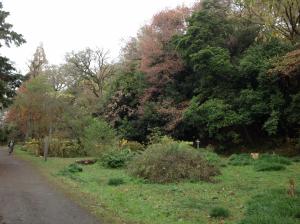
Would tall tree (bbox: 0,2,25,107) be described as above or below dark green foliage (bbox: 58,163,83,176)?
above

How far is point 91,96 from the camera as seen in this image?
50.0 metres

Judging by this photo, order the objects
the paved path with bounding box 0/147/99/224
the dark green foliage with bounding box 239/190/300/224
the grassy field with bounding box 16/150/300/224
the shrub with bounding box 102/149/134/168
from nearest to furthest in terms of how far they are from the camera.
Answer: the dark green foliage with bounding box 239/190/300/224 → the grassy field with bounding box 16/150/300/224 → the paved path with bounding box 0/147/99/224 → the shrub with bounding box 102/149/134/168

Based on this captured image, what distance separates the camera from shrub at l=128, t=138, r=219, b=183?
1503 cm

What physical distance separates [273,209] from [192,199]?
9.69 ft

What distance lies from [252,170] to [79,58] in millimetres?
38904

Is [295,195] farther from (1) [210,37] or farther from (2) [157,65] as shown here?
(2) [157,65]

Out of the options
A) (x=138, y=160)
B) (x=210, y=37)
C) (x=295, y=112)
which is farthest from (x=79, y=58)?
(x=138, y=160)

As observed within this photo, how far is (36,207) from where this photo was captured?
10.4 metres

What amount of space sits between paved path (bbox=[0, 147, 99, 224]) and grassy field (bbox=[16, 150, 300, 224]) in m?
0.46

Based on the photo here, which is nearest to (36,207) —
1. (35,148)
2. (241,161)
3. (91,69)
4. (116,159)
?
(116,159)

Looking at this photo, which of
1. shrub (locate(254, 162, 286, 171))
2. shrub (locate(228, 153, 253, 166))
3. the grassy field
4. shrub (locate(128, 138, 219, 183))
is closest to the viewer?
the grassy field

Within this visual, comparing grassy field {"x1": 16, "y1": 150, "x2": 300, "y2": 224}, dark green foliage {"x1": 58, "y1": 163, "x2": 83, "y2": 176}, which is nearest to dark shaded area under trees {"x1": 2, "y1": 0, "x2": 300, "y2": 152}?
dark green foliage {"x1": 58, "y1": 163, "x2": 83, "y2": 176}

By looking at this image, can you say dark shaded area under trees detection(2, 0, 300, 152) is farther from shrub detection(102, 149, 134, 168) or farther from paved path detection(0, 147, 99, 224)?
paved path detection(0, 147, 99, 224)

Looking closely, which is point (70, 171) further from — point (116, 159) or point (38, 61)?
point (38, 61)
